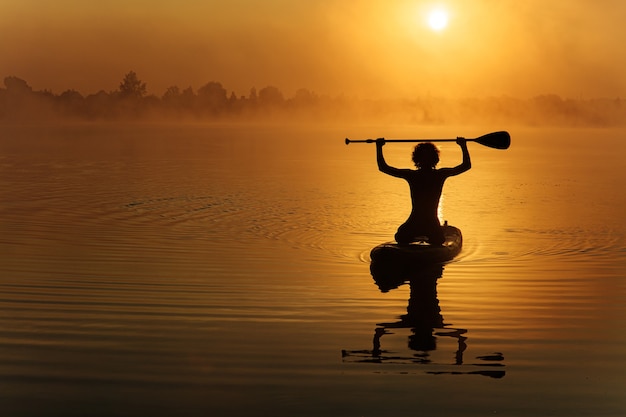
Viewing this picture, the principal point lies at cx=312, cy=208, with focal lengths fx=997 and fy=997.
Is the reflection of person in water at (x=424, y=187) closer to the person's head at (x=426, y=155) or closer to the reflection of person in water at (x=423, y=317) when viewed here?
the person's head at (x=426, y=155)

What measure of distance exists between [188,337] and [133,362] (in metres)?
1.14

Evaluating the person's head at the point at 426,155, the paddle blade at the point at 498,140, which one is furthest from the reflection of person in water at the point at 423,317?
the paddle blade at the point at 498,140

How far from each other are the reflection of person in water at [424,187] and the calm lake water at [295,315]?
69 cm

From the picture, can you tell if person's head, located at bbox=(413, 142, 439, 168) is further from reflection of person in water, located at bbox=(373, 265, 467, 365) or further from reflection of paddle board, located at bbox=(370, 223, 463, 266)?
reflection of person in water, located at bbox=(373, 265, 467, 365)

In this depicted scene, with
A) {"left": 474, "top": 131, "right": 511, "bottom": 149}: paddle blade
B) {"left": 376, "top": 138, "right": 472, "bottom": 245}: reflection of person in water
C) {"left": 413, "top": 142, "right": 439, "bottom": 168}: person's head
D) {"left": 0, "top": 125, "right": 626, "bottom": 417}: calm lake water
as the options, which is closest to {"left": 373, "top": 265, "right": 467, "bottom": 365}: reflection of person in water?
{"left": 0, "top": 125, "right": 626, "bottom": 417}: calm lake water

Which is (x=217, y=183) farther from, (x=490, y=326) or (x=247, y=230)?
(x=490, y=326)

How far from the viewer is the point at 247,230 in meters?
20.0

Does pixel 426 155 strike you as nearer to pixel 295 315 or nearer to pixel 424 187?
pixel 424 187

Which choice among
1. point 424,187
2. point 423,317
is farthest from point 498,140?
point 423,317

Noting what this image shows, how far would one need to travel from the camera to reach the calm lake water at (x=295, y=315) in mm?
7855

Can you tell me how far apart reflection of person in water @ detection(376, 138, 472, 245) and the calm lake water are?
69cm

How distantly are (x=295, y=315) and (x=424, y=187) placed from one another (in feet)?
12.9

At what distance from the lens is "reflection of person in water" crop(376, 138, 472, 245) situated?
14242 mm

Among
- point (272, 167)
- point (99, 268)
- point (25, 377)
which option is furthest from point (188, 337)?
point (272, 167)
